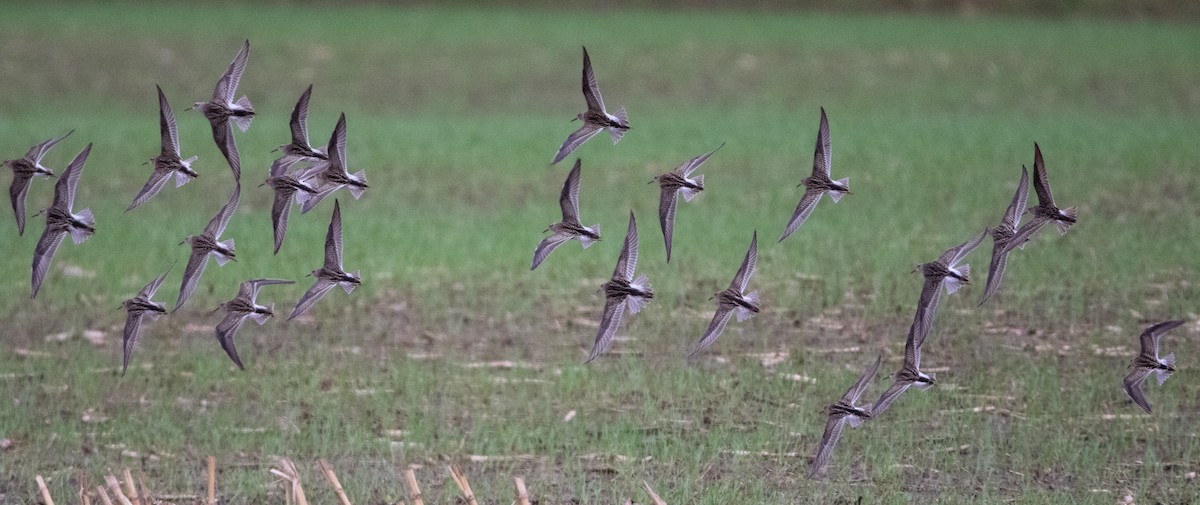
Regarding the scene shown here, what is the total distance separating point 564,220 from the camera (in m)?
4.93

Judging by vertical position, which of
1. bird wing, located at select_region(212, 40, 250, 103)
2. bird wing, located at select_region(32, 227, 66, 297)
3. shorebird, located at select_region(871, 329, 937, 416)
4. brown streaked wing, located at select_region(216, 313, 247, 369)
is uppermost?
bird wing, located at select_region(212, 40, 250, 103)

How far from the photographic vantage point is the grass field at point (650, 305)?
22.0 feet

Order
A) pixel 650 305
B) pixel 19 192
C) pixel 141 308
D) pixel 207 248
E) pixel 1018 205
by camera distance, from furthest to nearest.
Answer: pixel 650 305 < pixel 19 192 < pixel 141 308 < pixel 207 248 < pixel 1018 205

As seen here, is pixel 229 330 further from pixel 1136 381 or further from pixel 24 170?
pixel 1136 381

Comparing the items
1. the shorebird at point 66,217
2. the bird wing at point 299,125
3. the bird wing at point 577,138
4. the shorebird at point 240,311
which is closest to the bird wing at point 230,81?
the bird wing at point 299,125

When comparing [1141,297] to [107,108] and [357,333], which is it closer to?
[357,333]

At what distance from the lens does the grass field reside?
6.69m

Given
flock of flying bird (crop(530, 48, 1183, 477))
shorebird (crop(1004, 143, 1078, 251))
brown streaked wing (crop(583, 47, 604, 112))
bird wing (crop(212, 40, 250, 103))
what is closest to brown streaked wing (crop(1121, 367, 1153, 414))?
flock of flying bird (crop(530, 48, 1183, 477))

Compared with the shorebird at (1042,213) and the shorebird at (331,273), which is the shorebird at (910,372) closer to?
the shorebird at (1042,213)

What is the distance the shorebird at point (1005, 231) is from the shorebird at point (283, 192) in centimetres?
221

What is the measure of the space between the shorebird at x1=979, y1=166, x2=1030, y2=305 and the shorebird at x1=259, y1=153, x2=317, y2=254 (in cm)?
221

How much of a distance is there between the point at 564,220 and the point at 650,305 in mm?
4454

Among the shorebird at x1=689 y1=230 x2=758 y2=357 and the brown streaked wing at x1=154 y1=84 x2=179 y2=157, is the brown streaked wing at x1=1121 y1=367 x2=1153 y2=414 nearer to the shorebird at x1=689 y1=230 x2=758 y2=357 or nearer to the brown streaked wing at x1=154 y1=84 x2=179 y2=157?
the shorebird at x1=689 y1=230 x2=758 y2=357

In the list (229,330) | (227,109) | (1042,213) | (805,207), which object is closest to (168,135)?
(227,109)
